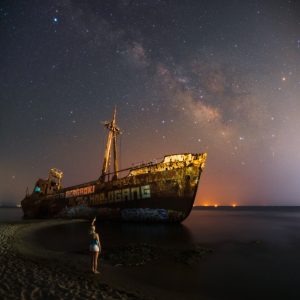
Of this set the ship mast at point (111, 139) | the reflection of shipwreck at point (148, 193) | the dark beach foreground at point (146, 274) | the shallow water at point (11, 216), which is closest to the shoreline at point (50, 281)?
the dark beach foreground at point (146, 274)

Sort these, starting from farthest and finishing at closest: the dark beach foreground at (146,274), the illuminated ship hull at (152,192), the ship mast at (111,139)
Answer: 1. the ship mast at (111,139)
2. the illuminated ship hull at (152,192)
3. the dark beach foreground at (146,274)

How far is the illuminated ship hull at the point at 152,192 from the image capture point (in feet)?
80.7

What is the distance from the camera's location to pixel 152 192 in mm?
25328

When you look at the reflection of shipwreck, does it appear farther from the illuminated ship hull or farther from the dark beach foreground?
the dark beach foreground

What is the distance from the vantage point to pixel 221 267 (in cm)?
1158

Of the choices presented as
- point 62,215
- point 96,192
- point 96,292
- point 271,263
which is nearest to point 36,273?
point 96,292

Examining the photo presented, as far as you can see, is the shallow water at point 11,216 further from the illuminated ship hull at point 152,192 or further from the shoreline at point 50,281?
the shoreline at point 50,281

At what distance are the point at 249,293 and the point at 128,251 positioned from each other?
269 inches

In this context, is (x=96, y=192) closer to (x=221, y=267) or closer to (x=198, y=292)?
(x=221, y=267)

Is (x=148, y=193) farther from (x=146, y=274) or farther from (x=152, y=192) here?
(x=146, y=274)

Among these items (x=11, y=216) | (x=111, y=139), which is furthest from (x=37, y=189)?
(x=11, y=216)

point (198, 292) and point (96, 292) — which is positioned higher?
point (96, 292)

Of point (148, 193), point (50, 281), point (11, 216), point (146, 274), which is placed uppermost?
point (148, 193)

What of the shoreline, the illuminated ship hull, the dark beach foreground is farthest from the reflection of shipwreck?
the shoreline
